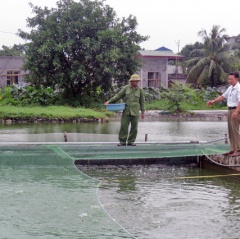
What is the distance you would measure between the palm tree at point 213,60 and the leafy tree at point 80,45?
8.67 m

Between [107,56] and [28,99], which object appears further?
[28,99]

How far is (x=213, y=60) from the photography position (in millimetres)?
32969

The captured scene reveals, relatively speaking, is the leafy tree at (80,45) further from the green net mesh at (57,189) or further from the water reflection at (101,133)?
the green net mesh at (57,189)

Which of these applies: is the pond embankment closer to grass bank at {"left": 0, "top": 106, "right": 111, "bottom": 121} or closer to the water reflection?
grass bank at {"left": 0, "top": 106, "right": 111, "bottom": 121}

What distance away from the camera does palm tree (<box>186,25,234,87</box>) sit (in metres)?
32.7

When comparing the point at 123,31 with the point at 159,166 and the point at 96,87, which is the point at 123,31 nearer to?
the point at 96,87

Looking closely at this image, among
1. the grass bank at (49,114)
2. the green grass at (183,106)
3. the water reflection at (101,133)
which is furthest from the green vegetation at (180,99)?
the water reflection at (101,133)

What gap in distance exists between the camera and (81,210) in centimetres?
522

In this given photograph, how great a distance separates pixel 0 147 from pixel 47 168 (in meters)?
1.23

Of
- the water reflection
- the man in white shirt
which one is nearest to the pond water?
the man in white shirt

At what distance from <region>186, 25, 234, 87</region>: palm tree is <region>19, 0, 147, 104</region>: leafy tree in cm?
867

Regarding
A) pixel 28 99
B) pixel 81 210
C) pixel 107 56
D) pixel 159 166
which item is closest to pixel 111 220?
pixel 81 210

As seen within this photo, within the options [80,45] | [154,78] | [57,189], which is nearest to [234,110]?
[57,189]

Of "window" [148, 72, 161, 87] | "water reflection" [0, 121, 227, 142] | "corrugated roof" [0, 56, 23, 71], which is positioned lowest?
"water reflection" [0, 121, 227, 142]
